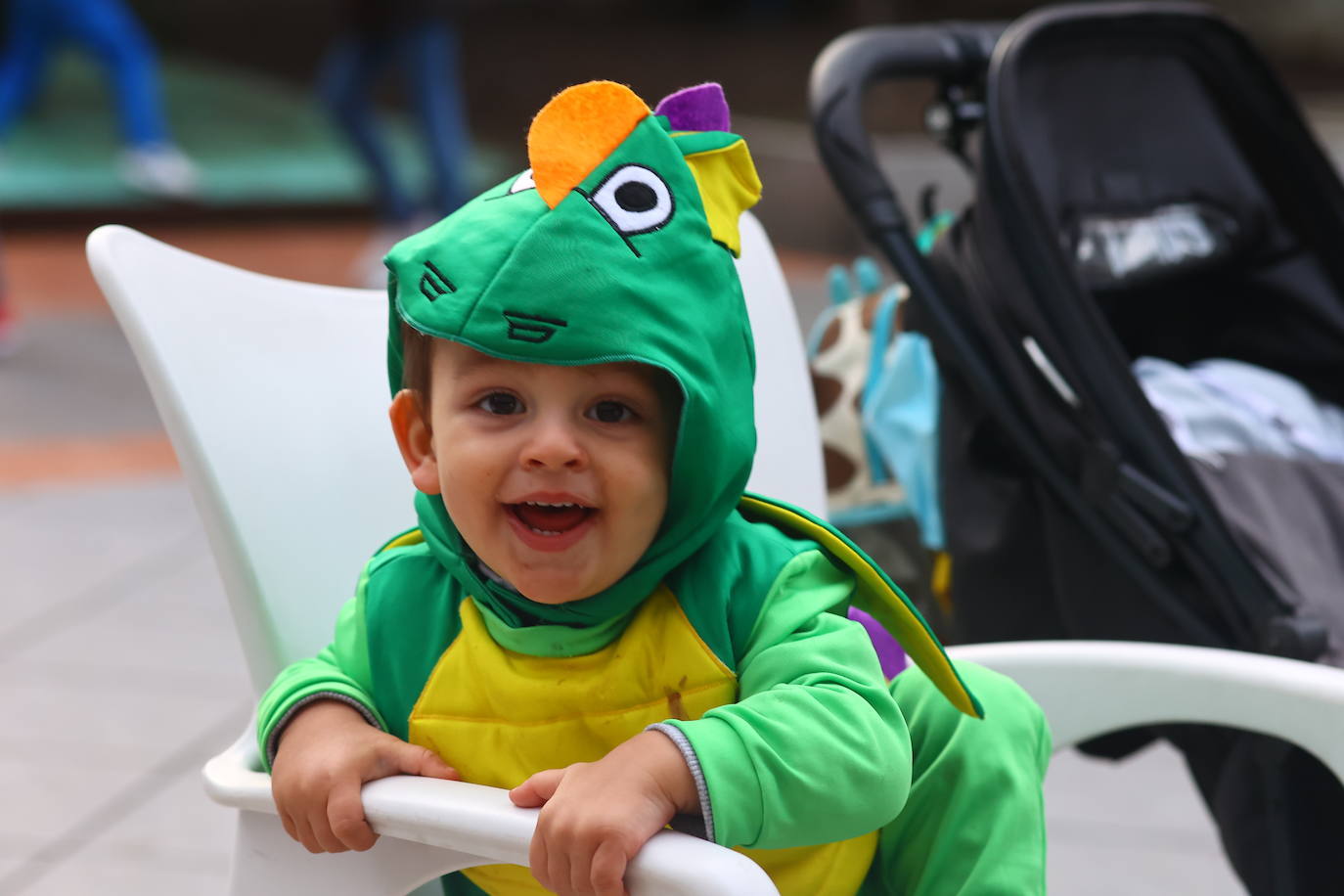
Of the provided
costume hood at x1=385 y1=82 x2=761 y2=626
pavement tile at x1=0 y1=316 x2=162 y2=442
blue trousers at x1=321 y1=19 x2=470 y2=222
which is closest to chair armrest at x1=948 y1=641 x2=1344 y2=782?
costume hood at x1=385 y1=82 x2=761 y2=626

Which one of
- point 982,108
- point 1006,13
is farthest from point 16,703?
point 1006,13

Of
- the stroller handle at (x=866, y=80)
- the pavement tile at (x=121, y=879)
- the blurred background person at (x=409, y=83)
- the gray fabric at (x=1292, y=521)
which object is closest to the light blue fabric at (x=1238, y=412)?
the gray fabric at (x=1292, y=521)

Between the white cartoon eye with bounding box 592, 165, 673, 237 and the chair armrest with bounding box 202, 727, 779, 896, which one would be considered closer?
the chair armrest with bounding box 202, 727, 779, 896

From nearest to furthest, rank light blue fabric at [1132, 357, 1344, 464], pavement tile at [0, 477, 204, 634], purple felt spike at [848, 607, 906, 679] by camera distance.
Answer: purple felt spike at [848, 607, 906, 679], light blue fabric at [1132, 357, 1344, 464], pavement tile at [0, 477, 204, 634]

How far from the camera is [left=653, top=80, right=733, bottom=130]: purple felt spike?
1132mm

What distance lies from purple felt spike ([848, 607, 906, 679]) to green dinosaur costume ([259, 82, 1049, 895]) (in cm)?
3

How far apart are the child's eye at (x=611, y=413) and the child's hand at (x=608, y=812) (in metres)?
0.21

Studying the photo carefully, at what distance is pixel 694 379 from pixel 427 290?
181mm

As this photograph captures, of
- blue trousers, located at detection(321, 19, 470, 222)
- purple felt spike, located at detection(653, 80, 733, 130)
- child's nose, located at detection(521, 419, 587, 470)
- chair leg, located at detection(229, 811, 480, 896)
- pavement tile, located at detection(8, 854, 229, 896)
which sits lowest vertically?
pavement tile, located at detection(8, 854, 229, 896)

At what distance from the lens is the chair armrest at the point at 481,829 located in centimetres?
91

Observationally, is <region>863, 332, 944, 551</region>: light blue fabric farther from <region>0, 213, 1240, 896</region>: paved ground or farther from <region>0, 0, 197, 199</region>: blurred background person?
<region>0, 0, 197, 199</region>: blurred background person

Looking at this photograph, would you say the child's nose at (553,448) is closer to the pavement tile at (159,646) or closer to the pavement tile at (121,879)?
the pavement tile at (121,879)

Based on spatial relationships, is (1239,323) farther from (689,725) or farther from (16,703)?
(16,703)

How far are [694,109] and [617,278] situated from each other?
17 centimetres
